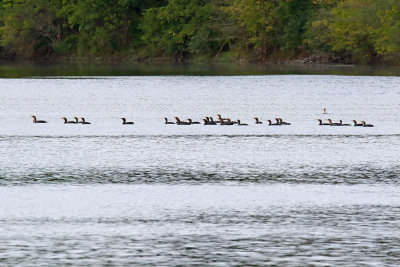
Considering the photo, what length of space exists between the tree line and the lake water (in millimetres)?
52675

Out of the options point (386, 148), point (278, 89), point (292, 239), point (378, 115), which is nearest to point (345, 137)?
point (386, 148)

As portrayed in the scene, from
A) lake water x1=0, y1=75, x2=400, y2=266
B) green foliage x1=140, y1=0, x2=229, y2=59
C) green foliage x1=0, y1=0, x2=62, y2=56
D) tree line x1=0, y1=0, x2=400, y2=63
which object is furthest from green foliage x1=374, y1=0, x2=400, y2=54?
green foliage x1=0, y1=0, x2=62, y2=56

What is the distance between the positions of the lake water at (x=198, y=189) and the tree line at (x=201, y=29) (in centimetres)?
5268

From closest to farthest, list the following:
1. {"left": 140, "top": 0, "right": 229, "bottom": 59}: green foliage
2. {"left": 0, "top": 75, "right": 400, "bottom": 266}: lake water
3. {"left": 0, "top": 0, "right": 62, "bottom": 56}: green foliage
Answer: {"left": 0, "top": 75, "right": 400, "bottom": 266}: lake water, {"left": 140, "top": 0, "right": 229, "bottom": 59}: green foliage, {"left": 0, "top": 0, "right": 62, "bottom": 56}: green foliage

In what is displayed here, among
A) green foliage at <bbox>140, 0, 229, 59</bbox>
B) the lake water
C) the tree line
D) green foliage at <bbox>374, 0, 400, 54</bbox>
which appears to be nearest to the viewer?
the lake water

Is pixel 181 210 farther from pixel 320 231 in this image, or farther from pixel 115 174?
pixel 115 174

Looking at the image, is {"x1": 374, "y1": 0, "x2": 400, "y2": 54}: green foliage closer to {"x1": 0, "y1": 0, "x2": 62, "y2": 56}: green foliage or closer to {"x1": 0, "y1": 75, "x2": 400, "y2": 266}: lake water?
{"x1": 0, "y1": 75, "x2": 400, "y2": 266}: lake water

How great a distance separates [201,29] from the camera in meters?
130

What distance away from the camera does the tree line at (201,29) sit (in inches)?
4289

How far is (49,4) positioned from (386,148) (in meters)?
115

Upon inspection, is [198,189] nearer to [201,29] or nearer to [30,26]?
[201,29]

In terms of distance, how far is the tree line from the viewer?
109 m

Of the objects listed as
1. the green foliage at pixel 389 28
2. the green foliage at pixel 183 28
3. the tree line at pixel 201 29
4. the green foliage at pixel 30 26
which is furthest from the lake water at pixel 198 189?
the green foliage at pixel 30 26

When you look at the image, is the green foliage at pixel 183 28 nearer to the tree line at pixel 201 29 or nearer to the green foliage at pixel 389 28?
the tree line at pixel 201 29
